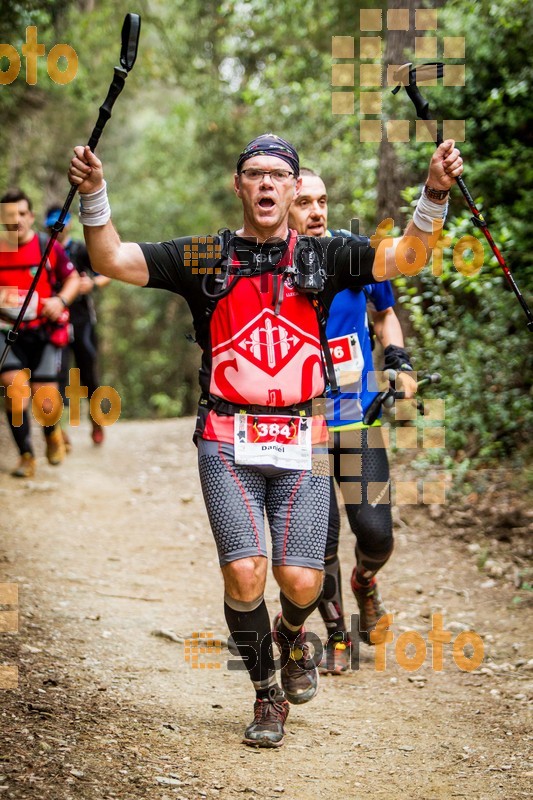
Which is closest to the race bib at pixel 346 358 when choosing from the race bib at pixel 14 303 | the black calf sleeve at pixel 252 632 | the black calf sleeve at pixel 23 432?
the black calf sleeve at pixel 252 632

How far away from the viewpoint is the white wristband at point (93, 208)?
3430mm

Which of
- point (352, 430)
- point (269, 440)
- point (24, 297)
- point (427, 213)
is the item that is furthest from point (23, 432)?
point (427, 213)

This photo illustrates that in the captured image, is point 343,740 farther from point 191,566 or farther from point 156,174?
point 156,174

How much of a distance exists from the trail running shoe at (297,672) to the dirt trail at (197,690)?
207 mm

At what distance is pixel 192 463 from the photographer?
34.0 ft

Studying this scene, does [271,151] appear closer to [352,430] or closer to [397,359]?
[397,359]

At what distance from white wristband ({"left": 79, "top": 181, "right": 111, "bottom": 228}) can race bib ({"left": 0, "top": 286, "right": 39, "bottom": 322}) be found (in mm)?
3834

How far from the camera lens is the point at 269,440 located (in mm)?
3598

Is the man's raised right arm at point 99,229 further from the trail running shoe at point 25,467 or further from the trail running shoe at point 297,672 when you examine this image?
the trail running shoe at point 25,467

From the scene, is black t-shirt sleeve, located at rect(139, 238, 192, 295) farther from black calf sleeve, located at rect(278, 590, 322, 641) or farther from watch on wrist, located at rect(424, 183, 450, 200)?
black calf sleeve, located at rect(278, 590, 322, 641)

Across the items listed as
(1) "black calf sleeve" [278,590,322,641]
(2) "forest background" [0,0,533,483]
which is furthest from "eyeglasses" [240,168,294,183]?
(2) "forest background" [0,0,533,483]

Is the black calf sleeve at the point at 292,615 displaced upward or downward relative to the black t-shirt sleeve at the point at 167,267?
downward

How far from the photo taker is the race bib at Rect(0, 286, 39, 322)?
711cm

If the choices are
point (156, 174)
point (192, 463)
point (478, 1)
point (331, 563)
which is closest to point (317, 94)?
point (478, 1)
